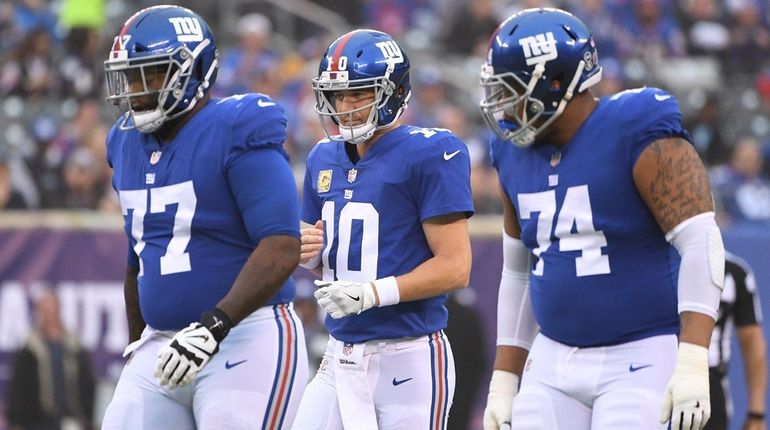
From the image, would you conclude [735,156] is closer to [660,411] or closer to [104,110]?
[104,110]

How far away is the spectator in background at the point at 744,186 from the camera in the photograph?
8.38 m

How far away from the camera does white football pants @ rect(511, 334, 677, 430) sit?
3586 mm

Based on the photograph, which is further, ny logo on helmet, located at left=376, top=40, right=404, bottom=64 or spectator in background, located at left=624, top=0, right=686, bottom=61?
spectator in background, located at left=624, top=0, right=686, bottom=61

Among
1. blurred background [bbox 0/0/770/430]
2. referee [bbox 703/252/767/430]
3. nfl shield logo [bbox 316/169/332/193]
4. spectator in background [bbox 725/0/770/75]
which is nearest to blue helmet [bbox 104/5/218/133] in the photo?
nfl shield logo [bbox 316/169/332/193]

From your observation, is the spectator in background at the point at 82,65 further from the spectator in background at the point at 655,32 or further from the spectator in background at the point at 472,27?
the spectator in background at the point at 655,32

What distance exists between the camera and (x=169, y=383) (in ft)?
11.9

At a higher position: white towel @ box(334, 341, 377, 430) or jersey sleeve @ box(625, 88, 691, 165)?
jersey sleeve @ box(625, 88, 691, 165)

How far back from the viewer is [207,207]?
12.6 ft

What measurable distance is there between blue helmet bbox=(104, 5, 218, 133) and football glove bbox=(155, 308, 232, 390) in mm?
663

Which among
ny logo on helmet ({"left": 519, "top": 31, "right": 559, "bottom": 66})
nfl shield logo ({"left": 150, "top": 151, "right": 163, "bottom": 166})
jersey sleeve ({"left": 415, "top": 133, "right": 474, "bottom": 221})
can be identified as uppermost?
ny logo on helmet ({"left": 519, "top": 31, "right": 559, "bottom": 66})

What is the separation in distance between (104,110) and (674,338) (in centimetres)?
827

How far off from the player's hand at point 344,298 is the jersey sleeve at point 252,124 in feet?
1.43

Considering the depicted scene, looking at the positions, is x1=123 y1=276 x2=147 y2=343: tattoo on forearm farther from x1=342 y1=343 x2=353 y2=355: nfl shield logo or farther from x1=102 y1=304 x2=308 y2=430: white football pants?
x1=342 y1=343 x2=353 y2=355: nfl shield logo

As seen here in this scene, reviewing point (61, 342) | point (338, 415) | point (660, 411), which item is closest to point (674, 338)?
point (660, 411)
